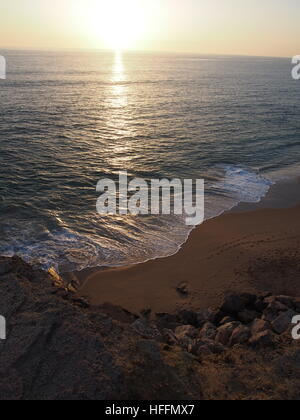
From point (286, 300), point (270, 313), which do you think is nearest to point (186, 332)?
point (270, 313)

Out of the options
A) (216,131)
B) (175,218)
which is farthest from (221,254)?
(216,131)

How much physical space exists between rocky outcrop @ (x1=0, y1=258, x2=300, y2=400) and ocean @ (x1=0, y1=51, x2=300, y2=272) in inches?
205

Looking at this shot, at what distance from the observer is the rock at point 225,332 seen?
9.21 meters

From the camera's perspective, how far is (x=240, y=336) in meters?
8.96

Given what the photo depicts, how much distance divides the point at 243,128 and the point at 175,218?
Answer: 2207 cm

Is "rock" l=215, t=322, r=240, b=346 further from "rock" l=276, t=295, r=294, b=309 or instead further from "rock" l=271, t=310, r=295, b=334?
"rock" l=276, t=295, r=294, b=309

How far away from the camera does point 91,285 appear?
41.8ft

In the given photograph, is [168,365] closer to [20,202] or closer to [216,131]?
[20,202]

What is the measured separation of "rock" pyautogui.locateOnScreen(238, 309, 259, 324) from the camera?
10242 mm

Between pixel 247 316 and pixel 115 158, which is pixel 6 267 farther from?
pixel 115 158

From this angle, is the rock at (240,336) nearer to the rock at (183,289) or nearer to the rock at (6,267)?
the rock at (183,289)

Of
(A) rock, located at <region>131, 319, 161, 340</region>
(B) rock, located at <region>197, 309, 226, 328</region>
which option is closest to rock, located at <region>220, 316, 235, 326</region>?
(B) rock, located at <region>197, 309, 226, 328</region>

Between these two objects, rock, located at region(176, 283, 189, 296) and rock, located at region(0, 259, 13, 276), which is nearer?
rock, located at region(0, 259, 13, 276)

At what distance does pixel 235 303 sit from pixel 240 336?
6.33 feet
